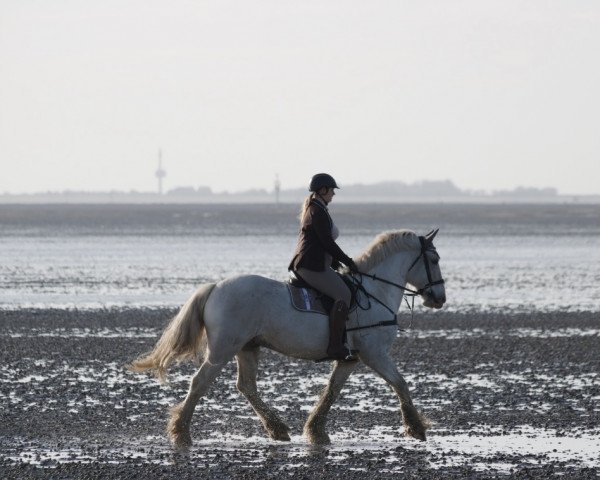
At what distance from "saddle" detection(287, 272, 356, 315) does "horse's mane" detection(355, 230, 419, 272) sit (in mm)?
728

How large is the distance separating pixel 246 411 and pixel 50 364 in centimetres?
457

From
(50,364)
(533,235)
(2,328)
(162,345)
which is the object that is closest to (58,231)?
(533,235)

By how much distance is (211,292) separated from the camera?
1294 cm

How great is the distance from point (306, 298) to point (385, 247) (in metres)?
1.28

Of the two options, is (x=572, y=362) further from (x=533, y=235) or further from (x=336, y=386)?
(x=533, y=235)

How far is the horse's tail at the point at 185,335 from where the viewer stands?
12.9m

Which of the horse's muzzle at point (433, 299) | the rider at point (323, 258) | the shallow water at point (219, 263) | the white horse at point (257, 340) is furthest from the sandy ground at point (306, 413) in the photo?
the shallow water at point (219, 263)

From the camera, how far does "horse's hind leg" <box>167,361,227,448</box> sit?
1256cm

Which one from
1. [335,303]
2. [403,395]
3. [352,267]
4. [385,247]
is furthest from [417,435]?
[385,247]

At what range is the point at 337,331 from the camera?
43.2ft

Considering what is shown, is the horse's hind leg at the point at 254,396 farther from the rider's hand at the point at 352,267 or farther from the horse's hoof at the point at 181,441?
the rider's hand at the point at 352,267

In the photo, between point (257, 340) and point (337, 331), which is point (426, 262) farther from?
point (257, 340)

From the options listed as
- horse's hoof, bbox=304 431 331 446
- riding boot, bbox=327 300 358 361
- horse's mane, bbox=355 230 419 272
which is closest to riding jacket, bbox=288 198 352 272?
riding boot, bbox=327 300 358 361

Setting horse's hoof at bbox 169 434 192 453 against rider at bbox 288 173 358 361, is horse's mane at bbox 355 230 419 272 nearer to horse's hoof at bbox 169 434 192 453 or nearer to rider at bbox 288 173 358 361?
rider at bbox 288 173 358 361
